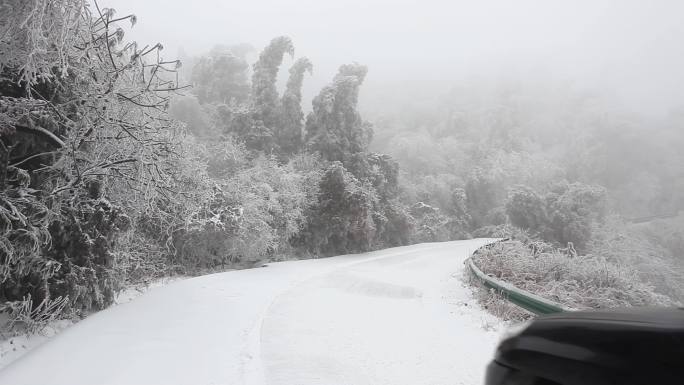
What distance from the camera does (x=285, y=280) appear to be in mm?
12484

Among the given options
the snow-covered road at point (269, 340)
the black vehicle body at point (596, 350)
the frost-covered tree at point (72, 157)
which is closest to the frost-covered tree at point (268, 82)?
the snow-covered road at point (269, 340)

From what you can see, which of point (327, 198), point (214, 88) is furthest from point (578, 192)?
point (214, 88)

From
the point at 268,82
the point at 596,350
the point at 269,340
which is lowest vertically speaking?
Result: the point at 269,340

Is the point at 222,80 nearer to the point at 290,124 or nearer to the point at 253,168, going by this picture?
the point at 290,124

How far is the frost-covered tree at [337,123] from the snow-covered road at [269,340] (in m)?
18.6

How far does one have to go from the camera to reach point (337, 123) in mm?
30000

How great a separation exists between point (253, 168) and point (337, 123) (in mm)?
9268

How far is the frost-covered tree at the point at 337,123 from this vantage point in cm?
2892

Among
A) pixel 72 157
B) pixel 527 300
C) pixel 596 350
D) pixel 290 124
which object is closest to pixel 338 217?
pixel 290 124

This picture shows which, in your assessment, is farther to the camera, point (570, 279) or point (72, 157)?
point (570, 279)

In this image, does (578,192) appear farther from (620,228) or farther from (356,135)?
(356,135)

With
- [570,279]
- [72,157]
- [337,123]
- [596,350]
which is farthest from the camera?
[337,123]

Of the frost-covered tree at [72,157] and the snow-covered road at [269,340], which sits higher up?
the frost-covered tree at [72,157]

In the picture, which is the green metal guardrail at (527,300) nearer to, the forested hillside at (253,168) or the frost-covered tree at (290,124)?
the forested hillside at (253,168)
